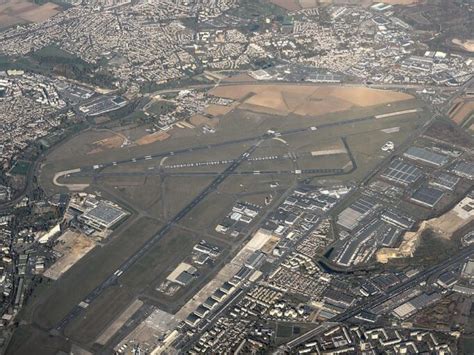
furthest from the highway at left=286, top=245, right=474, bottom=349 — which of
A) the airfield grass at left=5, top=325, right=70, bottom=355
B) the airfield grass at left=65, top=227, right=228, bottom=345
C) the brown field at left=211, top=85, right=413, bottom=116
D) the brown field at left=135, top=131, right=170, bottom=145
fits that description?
the brown field at left=135, top=131, right=170, bottom=145

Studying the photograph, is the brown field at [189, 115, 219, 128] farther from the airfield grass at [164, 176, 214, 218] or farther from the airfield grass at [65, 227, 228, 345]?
the airfield grass at [65, 227, 228, 345]

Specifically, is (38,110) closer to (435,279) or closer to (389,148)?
(389,148)

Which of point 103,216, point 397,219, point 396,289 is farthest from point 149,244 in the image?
point 397,219

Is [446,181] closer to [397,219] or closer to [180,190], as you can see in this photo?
[397,219]

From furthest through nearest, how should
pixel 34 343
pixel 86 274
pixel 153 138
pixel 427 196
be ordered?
pixel 153 138, pixel 427 196, pixel 86 274, pixel 34 343

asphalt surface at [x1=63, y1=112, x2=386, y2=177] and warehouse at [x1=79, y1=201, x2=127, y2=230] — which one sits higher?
asphalt surface at [x1=63, y1=112, x2=386, y2=177]

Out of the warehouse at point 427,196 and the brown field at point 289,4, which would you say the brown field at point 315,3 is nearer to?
the brown field at point 289,4
